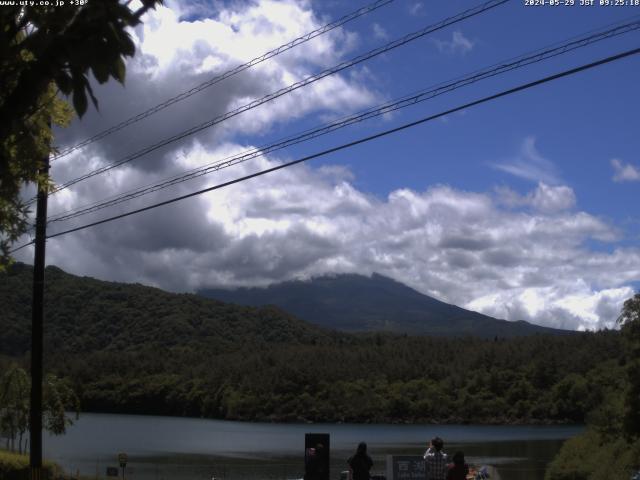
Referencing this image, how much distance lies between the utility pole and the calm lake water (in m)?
18.5

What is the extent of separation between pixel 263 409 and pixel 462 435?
3979 cm

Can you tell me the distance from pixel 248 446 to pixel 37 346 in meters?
62.9

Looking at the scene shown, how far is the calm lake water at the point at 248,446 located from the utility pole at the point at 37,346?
18483 mm

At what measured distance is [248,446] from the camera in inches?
3172

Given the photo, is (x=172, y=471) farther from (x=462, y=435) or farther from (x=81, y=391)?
(x=81, y=391)

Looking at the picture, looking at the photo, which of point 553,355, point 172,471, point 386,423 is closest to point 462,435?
point 386,423

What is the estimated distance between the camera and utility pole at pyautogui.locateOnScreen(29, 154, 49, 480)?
19.4 m

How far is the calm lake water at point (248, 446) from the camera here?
172ft

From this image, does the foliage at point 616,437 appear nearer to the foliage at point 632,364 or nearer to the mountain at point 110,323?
the foliage at point 632,364

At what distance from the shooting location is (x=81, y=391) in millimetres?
131375

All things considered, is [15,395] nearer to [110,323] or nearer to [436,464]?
[436,464]

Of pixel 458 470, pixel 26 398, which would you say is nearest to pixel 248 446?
pixel 26 398

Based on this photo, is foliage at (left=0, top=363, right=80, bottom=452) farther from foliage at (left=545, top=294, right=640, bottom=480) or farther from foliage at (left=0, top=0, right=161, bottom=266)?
foliage at (left=0, top=0, right=161, bottom=266)

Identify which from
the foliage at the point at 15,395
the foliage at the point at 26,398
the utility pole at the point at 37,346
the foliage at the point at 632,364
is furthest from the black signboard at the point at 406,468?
the foliage at the point at 632,364
